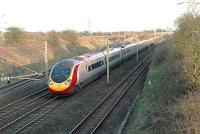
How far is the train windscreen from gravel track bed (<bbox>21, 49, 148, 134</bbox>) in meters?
1.68

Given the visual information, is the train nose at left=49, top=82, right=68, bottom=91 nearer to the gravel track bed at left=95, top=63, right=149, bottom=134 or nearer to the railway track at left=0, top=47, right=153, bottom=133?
the railway track at left=0, top=47, right=153, bottom=133

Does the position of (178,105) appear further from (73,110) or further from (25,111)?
(25,111)

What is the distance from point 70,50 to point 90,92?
41744mm

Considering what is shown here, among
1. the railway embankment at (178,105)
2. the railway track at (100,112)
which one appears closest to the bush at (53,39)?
the railway track at (100,112)

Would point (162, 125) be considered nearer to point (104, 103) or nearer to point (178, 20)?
point (104, 103)

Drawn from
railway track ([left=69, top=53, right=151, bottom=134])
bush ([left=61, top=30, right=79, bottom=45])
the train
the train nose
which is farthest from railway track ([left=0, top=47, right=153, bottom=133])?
bush ([left=61, top=30, right=79, bottom=45])

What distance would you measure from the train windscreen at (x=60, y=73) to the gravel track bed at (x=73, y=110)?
1.68 m

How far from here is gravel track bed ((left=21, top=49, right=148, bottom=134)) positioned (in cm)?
1825

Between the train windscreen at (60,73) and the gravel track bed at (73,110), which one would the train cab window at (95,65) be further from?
the train windscreen at (60,73)

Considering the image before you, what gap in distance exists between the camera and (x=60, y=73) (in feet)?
84.1

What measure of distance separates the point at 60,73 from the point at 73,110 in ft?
14.2

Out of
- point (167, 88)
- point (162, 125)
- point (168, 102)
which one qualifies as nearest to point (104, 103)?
point (167, 88)

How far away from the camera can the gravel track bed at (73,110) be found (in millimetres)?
18250

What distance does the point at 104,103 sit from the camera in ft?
79.2
